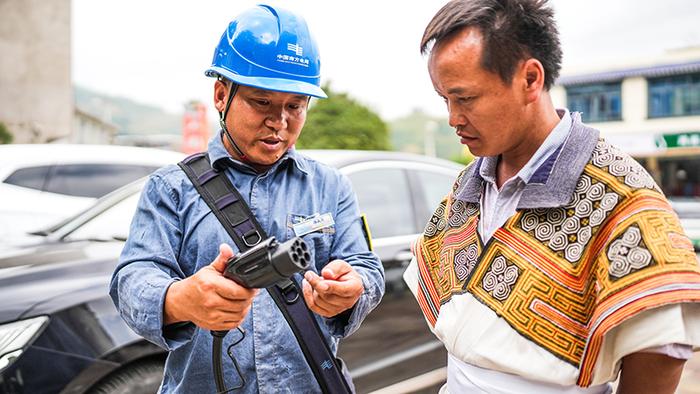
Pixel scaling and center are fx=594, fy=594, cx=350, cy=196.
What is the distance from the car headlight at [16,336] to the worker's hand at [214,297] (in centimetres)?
133

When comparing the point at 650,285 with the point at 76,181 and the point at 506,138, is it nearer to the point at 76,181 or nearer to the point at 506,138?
the point at 506,138

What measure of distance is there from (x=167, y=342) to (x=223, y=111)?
24.7 inches

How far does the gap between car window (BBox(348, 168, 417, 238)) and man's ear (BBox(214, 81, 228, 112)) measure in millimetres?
1715

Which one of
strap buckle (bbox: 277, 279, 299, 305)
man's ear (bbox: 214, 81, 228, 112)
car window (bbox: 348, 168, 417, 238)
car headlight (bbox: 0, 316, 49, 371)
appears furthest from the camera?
car window (bbox: 348, 168, 417, 238)

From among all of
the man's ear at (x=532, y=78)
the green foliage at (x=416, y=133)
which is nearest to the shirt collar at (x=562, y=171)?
the man's ear at (x=532, y=78)

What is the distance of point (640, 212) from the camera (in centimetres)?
112

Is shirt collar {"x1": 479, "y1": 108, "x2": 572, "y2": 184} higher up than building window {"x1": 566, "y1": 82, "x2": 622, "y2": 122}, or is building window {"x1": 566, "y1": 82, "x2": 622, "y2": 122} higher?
shirt collar {"x1": 479, "y1": 108, "x2": 572, "y2": 184}

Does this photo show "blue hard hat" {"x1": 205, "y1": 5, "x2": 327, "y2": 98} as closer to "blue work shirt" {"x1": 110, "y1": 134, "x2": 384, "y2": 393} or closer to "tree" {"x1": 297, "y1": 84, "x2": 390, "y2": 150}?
"blue work shirt" {"x1": 110, "y1": 134, "x2": 384, "y2": 393}

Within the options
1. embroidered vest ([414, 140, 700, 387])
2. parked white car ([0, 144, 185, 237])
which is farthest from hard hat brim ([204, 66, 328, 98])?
parked white car ([0, 144, 185, 237])

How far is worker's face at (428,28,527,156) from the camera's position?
1331 mm

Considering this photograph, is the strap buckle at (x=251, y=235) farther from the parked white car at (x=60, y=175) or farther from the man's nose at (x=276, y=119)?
the parked white car at (x=60, y=175)

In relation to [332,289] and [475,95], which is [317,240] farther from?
[475,95]

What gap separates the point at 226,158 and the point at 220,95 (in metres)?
0.20

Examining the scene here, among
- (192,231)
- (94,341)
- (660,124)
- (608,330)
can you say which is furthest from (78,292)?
(660,124)
